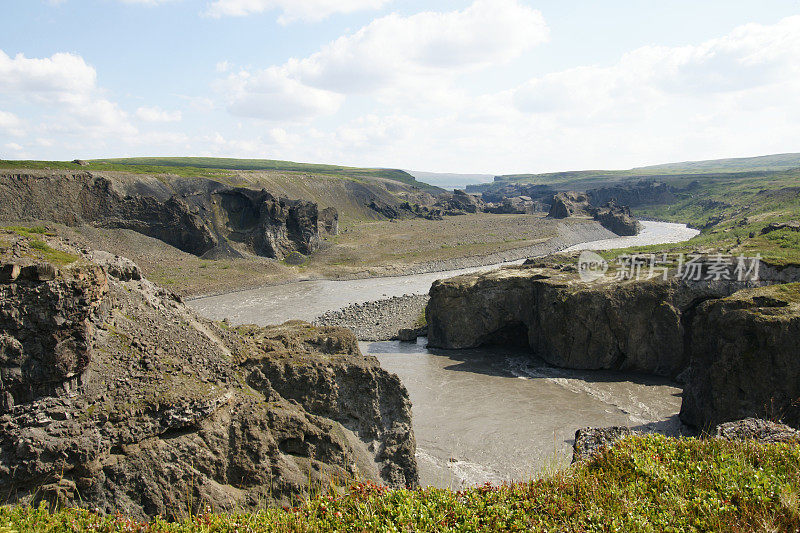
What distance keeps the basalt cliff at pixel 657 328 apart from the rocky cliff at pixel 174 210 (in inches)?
1663

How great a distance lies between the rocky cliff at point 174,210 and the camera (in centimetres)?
5884

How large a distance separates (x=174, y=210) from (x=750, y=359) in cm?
6561

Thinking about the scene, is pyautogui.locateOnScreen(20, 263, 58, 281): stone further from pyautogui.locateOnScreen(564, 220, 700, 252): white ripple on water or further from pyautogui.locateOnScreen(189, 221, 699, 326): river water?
pyautogui.locateOnScreen(564, 220, 700, 252): white ripple on water

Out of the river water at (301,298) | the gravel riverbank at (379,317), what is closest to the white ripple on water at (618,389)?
the gravel riverbank at (379,317)

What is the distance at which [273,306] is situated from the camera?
166 ft

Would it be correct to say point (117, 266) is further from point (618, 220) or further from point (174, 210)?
point (618, 220)

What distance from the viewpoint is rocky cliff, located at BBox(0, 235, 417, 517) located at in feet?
31.9

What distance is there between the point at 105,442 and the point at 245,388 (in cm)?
387

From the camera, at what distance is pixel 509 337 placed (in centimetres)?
3581

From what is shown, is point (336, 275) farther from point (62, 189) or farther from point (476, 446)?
point (476, 446)

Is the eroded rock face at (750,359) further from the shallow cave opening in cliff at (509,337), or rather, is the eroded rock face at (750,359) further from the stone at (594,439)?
the shallow cave opening in cliff at (509,337)

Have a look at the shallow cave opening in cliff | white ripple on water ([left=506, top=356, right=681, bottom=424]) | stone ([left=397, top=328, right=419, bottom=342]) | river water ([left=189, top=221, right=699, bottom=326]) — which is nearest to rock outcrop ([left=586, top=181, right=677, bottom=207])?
river water ([left=189, top=221, right=699, bottom=326])

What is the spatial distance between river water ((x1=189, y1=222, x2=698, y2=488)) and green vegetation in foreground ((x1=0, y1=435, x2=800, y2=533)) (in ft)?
16.0

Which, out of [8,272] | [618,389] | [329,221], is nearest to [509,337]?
[618,389]
